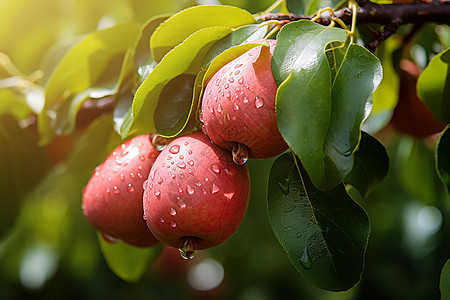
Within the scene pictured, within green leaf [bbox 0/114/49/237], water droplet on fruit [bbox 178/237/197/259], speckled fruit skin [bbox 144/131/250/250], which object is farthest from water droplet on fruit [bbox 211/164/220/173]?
green leaf [bbox 0/114/49/237]

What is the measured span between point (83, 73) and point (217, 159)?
0.47m

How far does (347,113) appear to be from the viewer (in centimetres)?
63

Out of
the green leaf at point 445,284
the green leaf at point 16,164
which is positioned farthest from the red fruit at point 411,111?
the green leaf at point 16,164

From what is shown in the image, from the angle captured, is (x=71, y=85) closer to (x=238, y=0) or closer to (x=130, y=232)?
(x=130, y=232)

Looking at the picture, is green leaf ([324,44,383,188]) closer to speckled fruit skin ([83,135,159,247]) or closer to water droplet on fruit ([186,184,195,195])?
water droplet on fruit ([186,184,195,195])

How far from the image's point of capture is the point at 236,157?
27.4 inches

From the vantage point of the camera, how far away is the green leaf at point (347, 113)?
2.05 ft

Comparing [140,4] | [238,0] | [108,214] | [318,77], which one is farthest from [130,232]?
[238,0]

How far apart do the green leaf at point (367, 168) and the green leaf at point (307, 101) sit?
29cm

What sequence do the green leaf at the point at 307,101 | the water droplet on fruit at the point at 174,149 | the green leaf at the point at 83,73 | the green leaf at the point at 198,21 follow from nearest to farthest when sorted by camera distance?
the green leaf at the point at 307,101 → the water droplet on fruit at the point at 174,149 → the green leaf at the point at 198,21 → the green leaf at the point at 83,73

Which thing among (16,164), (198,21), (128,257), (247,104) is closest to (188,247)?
(247,104)

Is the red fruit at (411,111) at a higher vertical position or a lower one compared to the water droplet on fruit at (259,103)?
lower

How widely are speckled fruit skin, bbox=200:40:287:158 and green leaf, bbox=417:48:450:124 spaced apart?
1.14 ft

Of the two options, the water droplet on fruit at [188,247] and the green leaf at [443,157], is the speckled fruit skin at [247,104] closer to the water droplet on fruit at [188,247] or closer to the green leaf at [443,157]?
the water droplet on fruit at [188,247]
